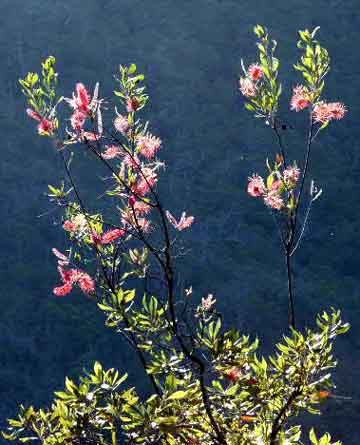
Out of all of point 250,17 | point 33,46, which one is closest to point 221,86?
point 250,17

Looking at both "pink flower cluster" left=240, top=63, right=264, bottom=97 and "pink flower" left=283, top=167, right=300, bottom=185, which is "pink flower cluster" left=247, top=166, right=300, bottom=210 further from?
"pink flower cluster" left=240, top=63, right=264, bottom=97

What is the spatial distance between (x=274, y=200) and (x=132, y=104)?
0.53 metres

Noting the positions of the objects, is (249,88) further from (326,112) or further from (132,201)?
(132,201)

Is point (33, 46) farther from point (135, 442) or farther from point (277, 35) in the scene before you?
point (135, 442)

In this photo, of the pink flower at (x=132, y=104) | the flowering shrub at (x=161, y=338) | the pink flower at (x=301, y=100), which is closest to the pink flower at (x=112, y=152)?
the flowering shrub at (x=161, y=338)

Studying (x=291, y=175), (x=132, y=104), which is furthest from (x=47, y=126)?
(x=291, y=175)

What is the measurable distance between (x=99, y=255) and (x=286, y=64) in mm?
14407

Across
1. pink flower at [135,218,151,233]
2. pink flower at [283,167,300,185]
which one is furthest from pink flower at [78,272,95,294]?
pink flower at [283,167,300,185]

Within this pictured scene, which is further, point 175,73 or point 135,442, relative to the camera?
point 175,73

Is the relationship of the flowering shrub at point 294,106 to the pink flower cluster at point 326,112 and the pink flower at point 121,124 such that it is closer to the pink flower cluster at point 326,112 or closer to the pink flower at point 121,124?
the pink flower cluster at point 326,112

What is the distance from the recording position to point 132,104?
2070mm

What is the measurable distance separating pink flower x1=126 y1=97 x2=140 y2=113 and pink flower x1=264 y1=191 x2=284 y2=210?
0.51 m

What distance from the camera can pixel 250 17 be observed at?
1639 cm

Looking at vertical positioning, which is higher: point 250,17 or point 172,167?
point 250,17
